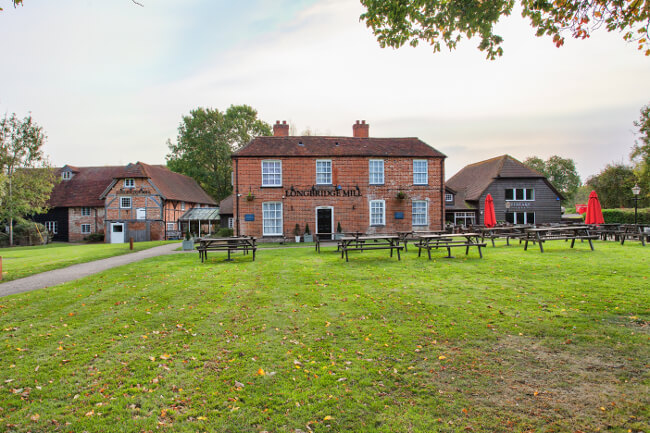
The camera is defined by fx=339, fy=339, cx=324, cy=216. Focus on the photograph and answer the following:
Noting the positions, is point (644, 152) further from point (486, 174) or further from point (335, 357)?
point (335, 357)

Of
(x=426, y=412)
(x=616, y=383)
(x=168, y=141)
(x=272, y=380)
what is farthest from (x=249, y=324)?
(x=168, y=141)

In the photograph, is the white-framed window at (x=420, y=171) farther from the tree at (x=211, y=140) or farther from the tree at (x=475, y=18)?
the tree at (x=211, y=140)

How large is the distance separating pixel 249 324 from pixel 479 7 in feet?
23.8

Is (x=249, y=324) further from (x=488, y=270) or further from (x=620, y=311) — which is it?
(x=488, y=270)

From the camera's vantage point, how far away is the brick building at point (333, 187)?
23.4 metres

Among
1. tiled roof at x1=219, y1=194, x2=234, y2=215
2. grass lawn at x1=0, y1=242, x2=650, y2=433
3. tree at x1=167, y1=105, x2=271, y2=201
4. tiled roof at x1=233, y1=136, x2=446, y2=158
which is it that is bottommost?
grass lawn at x1=0, y1=242, x2=650, y2=433

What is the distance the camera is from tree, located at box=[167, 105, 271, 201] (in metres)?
47.2

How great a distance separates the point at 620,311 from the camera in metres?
5.73

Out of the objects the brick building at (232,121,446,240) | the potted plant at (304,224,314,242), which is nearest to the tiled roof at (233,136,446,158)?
the brick building at (232,121,446,240)

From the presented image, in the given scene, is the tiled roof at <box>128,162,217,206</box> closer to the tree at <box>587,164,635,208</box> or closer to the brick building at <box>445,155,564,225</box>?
the brick building at <box>445,155,564,225</box>

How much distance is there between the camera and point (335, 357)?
4383 mm

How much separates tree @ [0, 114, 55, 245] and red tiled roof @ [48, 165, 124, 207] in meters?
1.76

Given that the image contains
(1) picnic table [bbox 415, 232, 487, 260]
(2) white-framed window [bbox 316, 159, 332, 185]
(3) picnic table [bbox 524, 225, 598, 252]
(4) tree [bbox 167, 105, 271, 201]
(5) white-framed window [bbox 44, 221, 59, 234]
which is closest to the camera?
(1) picnic table [bbox 415, 232, 487, 260]

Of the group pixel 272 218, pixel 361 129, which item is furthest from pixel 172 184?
pixel 361 129
